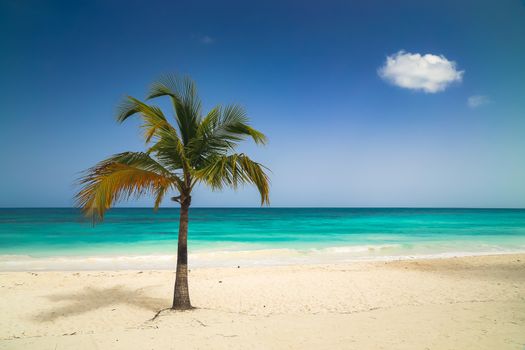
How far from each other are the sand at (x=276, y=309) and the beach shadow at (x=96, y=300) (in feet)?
0.08

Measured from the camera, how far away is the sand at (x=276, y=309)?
16.2 ft

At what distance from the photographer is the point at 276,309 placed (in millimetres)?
7289

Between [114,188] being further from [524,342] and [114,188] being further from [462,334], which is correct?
[524,342]

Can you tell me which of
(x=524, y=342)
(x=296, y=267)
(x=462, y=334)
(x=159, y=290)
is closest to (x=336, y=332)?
(x=462, y=334)

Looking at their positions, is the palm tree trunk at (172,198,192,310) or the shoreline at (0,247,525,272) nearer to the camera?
the palm tree trunk at (172,198,192,310)

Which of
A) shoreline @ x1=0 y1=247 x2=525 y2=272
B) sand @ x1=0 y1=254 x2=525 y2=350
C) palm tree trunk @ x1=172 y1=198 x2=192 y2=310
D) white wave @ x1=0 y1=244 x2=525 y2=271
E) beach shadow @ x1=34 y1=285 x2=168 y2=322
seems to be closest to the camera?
sand @ x1=0 y1=254 x2=525 y2=350

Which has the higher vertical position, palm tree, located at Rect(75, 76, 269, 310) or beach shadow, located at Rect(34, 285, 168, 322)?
palm tree, located at Rect(75, 76, 269, 310)

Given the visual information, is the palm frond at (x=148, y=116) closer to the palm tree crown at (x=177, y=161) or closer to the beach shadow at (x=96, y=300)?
the palm tree crown at (x=177, y=161)

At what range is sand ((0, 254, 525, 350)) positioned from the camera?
4949 millimetres

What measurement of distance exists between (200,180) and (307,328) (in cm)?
316

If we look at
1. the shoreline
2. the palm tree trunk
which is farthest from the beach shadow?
the shoreline

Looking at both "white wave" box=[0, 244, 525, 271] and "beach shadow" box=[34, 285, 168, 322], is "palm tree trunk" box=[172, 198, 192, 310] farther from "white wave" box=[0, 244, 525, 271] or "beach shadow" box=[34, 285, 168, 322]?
"white wave" box=[0, 244, 525, 271]

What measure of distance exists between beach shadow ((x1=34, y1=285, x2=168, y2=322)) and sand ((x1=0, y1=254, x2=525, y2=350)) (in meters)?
0.02

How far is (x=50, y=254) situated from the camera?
59.5 ft
